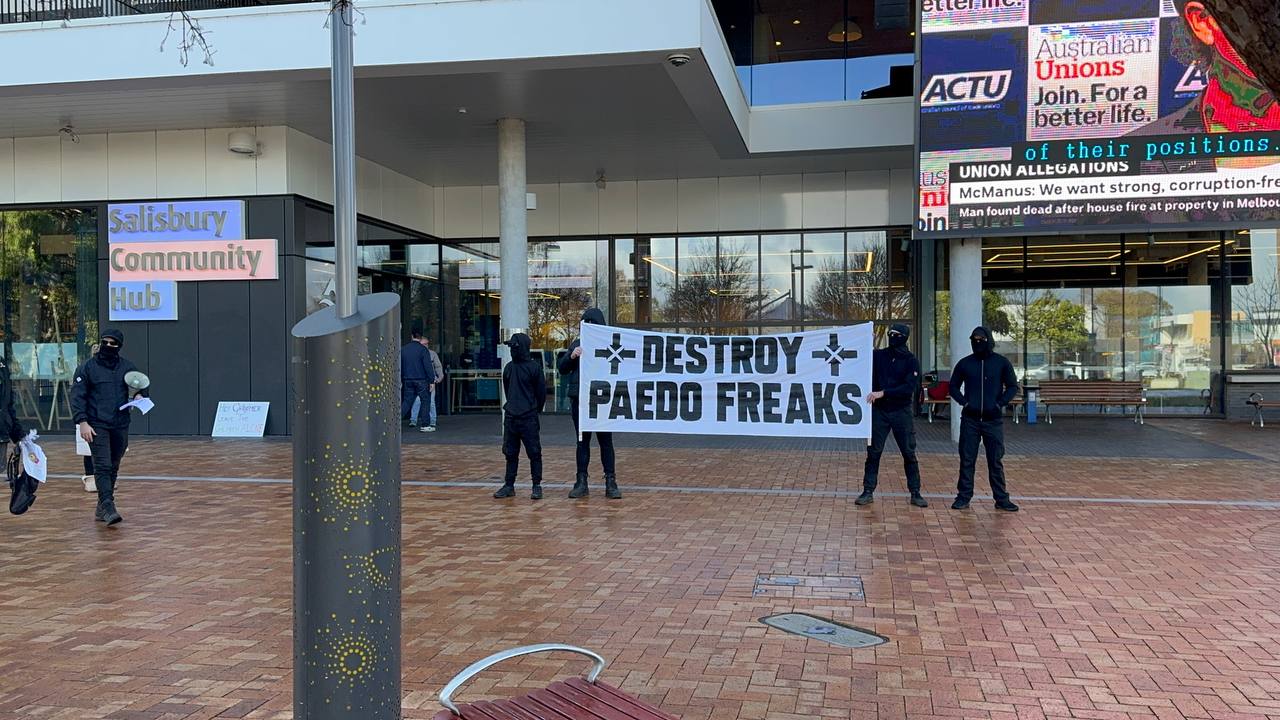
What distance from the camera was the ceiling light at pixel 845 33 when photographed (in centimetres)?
1836

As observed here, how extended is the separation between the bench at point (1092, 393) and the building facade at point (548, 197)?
5.67ft

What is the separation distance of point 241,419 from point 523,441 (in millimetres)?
8667

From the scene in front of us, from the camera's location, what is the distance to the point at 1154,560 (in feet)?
22.7

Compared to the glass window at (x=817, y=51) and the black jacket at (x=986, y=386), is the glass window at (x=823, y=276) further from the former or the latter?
the black jacket at (x=986, y=386)

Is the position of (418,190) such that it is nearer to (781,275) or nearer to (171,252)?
(171,252)

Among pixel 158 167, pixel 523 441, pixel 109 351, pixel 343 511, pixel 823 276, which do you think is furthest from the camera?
pixel 823 276

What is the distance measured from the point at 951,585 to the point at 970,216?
930cm

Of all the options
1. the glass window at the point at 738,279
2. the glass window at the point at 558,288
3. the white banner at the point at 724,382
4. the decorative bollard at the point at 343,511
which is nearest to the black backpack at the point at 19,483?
the white banner at the point at 724,382

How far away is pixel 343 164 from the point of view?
2910mm

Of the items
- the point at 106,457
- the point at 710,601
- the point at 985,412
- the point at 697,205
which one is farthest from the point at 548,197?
the point at 710,601

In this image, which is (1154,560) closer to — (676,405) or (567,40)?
(676,405)

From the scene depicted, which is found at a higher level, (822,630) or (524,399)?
(524,399)

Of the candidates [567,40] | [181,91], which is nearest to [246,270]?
[181,91]

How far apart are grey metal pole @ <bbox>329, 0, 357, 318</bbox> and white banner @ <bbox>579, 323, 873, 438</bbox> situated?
6950 millimetres
